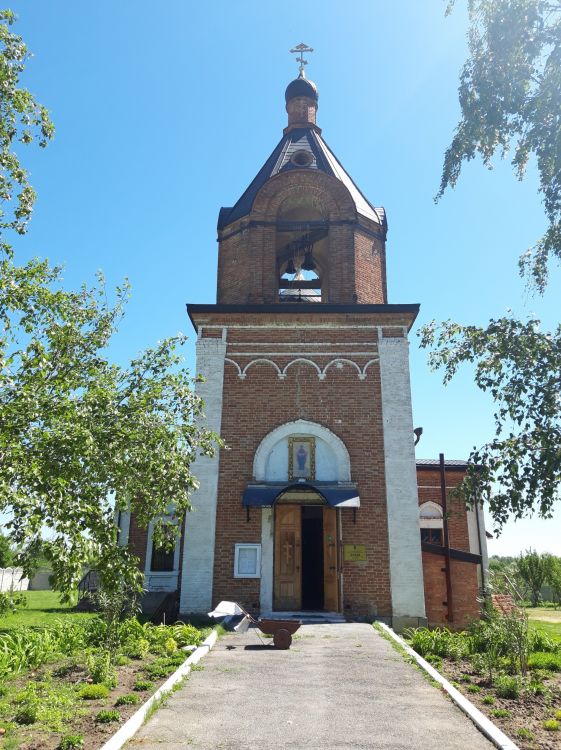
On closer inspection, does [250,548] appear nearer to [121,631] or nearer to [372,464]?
[372,464]

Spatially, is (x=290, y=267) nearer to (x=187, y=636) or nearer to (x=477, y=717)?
(x=187, y=636)

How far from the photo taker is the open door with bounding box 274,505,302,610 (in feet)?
39.1

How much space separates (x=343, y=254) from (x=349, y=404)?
3.51m

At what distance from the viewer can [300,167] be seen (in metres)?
14.6

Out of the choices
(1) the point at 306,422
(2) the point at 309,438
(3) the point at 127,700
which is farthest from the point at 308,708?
(1) the point at 306,422

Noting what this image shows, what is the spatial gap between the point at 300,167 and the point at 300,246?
6.12 ft

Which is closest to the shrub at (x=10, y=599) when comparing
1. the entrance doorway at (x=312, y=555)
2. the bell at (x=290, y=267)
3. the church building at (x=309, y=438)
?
the church building at (x=309, y=438)

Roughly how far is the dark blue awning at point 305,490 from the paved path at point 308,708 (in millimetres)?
3749

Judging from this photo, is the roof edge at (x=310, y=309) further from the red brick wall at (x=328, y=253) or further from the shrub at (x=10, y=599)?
the shrub at (x=10, y=599)

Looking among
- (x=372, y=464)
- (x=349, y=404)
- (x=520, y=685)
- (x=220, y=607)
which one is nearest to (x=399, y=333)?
(x=349, y=404)

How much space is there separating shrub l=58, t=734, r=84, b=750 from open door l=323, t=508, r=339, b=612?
25.4 feet

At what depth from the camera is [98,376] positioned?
8.42 meters

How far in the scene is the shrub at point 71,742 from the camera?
4512 mm

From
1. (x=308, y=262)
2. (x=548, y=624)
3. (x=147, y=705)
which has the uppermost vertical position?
(x=308, y=262)
